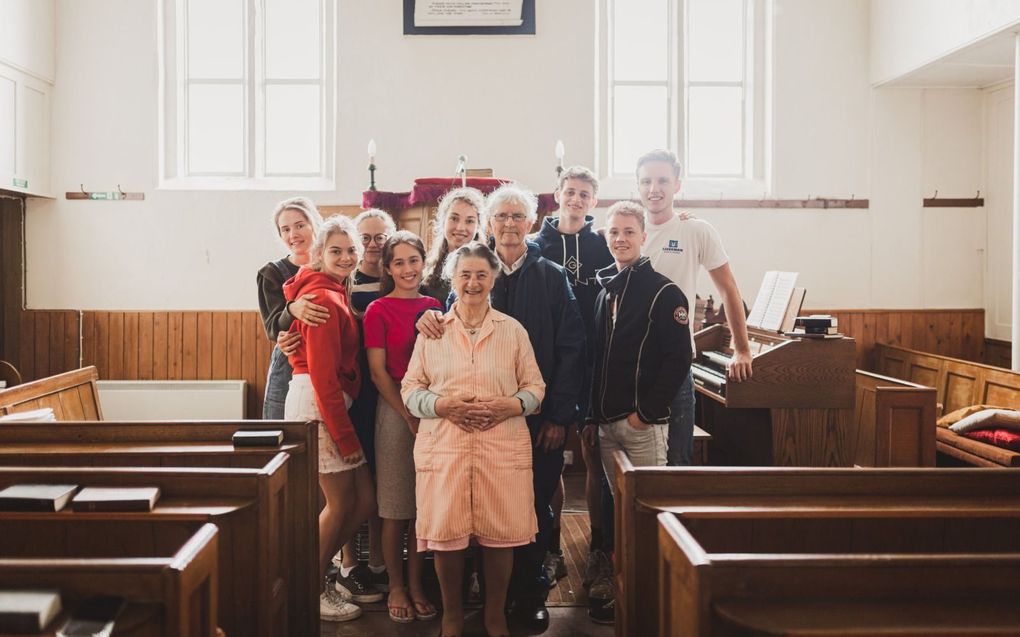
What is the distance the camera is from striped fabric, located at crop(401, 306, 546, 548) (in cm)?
220

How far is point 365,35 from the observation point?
18.0 feet

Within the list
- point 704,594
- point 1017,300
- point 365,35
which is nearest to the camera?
point 704,594

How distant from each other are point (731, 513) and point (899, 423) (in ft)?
6.60

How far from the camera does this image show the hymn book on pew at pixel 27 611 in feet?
3.87

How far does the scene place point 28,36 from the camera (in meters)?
5.17

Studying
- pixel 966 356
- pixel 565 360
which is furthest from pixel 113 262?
pixel 966 356

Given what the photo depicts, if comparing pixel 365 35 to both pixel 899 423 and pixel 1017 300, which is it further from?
pixel 1017 300

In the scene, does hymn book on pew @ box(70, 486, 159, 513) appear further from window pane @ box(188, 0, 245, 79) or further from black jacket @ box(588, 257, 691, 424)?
window pane @ box(188, 0, 245, 79)

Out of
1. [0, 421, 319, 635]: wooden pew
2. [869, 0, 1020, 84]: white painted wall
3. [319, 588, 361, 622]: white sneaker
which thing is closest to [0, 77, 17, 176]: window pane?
[0, 421, 319, 635]: wooden pew

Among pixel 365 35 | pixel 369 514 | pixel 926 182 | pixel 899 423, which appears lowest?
pixel 369 514

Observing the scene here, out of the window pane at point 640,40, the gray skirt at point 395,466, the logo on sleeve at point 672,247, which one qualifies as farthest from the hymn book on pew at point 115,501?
the window pane at point 640,40

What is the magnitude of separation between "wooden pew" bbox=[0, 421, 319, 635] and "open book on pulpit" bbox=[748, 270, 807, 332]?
2.53 metres

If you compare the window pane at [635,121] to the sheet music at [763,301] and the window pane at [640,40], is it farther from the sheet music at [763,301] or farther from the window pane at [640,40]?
the sheet music at [763,301]

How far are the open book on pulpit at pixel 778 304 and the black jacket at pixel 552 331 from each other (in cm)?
172
